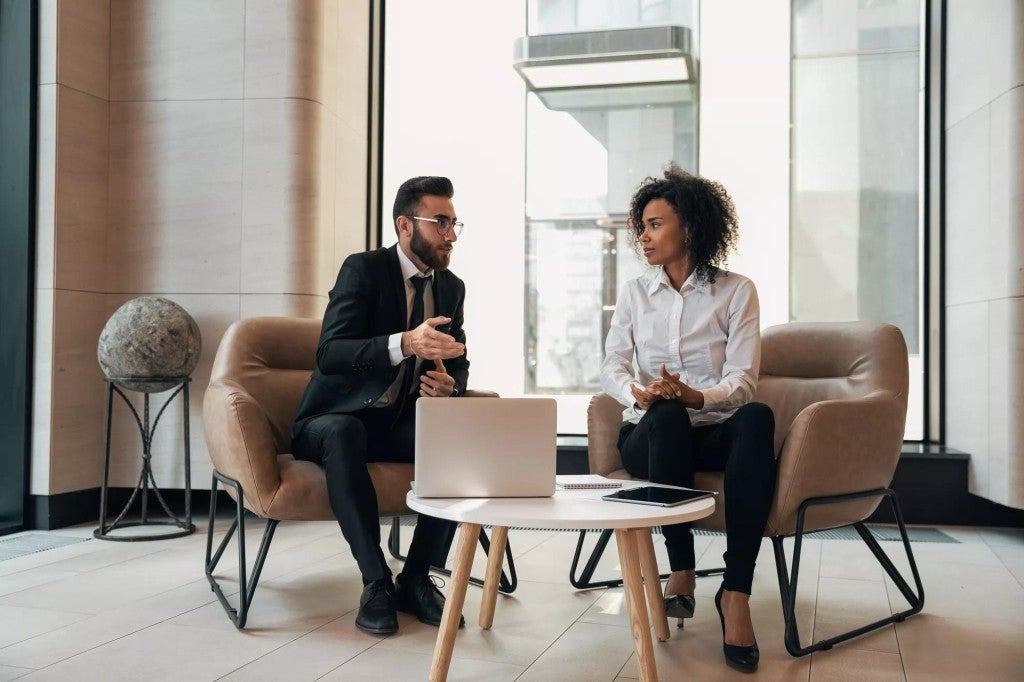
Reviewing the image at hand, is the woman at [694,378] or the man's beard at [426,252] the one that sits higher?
the man's beard at [426,252]

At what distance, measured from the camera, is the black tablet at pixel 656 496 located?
193 cm

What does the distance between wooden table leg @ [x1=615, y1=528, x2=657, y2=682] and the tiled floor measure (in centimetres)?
29

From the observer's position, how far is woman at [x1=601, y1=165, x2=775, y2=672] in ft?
7.50

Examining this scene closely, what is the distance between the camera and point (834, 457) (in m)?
2.36

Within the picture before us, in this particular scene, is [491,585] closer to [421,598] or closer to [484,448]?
[421,598]

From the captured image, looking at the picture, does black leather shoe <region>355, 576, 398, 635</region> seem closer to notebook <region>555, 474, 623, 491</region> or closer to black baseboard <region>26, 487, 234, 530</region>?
notebook <region>555, 474, 623, 491</region>

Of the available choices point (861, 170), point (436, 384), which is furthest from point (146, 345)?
point (861, 170)

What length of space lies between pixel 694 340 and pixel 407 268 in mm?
904

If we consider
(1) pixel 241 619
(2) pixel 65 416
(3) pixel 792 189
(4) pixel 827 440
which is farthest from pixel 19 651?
(3) pixel 792 189

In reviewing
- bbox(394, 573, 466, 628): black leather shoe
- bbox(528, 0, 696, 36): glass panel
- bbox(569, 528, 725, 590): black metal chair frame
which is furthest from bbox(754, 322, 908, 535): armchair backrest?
bbox(528, 0, 696, 36): glass panel

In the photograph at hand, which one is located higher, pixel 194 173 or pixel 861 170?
pixel 861 170

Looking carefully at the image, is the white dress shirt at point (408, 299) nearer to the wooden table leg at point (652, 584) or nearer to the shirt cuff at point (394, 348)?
the shirt cuff at point (394, 348)

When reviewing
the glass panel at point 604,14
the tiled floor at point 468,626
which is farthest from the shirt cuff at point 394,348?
the glass panel at point 604,14

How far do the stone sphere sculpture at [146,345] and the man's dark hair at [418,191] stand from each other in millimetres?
1424
